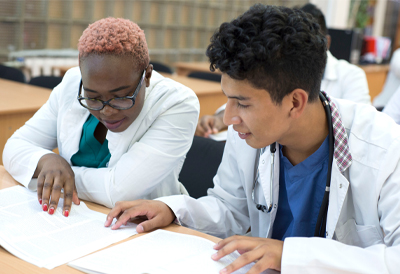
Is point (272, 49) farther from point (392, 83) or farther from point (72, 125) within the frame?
point (392, 83)

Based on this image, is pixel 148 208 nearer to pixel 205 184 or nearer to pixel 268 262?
pixel 268 262

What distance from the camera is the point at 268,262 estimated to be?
91 cm

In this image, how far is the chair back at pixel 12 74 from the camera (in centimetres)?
333

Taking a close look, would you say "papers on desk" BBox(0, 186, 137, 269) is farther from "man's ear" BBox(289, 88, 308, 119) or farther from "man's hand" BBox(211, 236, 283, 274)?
"man's ear" BBox(289, 88, 308, 119)

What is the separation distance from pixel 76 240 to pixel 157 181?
42 centimetres

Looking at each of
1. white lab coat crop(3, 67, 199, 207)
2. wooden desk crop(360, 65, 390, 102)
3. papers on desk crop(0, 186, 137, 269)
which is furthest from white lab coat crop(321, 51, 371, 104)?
wooden desk crop(360, 65, 390, 102)

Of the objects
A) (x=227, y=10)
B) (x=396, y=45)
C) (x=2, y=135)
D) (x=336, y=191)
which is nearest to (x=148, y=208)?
(x=336, y=191)

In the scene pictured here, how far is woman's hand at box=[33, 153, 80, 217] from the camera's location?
1.19 meters

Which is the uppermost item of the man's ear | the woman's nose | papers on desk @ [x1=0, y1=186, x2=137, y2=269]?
the man's ear

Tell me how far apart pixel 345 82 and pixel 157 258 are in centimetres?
234

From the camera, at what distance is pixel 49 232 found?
1043 mm

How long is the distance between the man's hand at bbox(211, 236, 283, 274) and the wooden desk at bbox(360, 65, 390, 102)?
5.76 metres

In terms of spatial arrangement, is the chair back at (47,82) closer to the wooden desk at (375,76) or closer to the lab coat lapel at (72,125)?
the lab coat lapel at (72,125)

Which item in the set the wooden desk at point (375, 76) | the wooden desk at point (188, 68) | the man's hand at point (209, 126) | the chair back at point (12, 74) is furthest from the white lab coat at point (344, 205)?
the wooden desk at point (375, 76)
